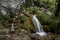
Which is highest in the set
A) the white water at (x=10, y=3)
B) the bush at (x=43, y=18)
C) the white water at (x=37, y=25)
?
the white water at (x=10, y=3)

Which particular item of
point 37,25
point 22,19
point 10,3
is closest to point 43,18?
point 37,25

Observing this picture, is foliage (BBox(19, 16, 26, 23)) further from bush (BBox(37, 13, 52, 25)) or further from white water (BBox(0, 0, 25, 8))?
white water (BBox(0, 0, 25, 8))

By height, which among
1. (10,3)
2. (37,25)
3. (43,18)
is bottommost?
(37,25)

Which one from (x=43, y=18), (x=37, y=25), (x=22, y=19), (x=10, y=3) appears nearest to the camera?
(x=22, y=19)

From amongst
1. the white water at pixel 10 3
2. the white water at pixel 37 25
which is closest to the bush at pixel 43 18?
the white water at pixel 37 25

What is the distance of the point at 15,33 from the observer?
A: 41.2 feet

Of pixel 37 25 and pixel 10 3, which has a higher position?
pixel 10 3

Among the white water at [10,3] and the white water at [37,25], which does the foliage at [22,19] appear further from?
the white water at [10,3]

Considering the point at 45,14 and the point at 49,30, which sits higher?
the point at 45,14

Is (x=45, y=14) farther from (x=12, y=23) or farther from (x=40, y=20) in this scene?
(x=12, y=23)

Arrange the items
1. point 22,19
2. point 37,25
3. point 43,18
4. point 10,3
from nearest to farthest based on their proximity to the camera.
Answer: point 22,19, point 37,25, point 43,18, point 10,3

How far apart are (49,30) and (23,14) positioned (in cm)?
280

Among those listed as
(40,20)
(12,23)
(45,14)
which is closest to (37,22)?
(40,20)

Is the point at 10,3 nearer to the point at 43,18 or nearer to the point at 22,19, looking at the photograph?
the point at 22,19
